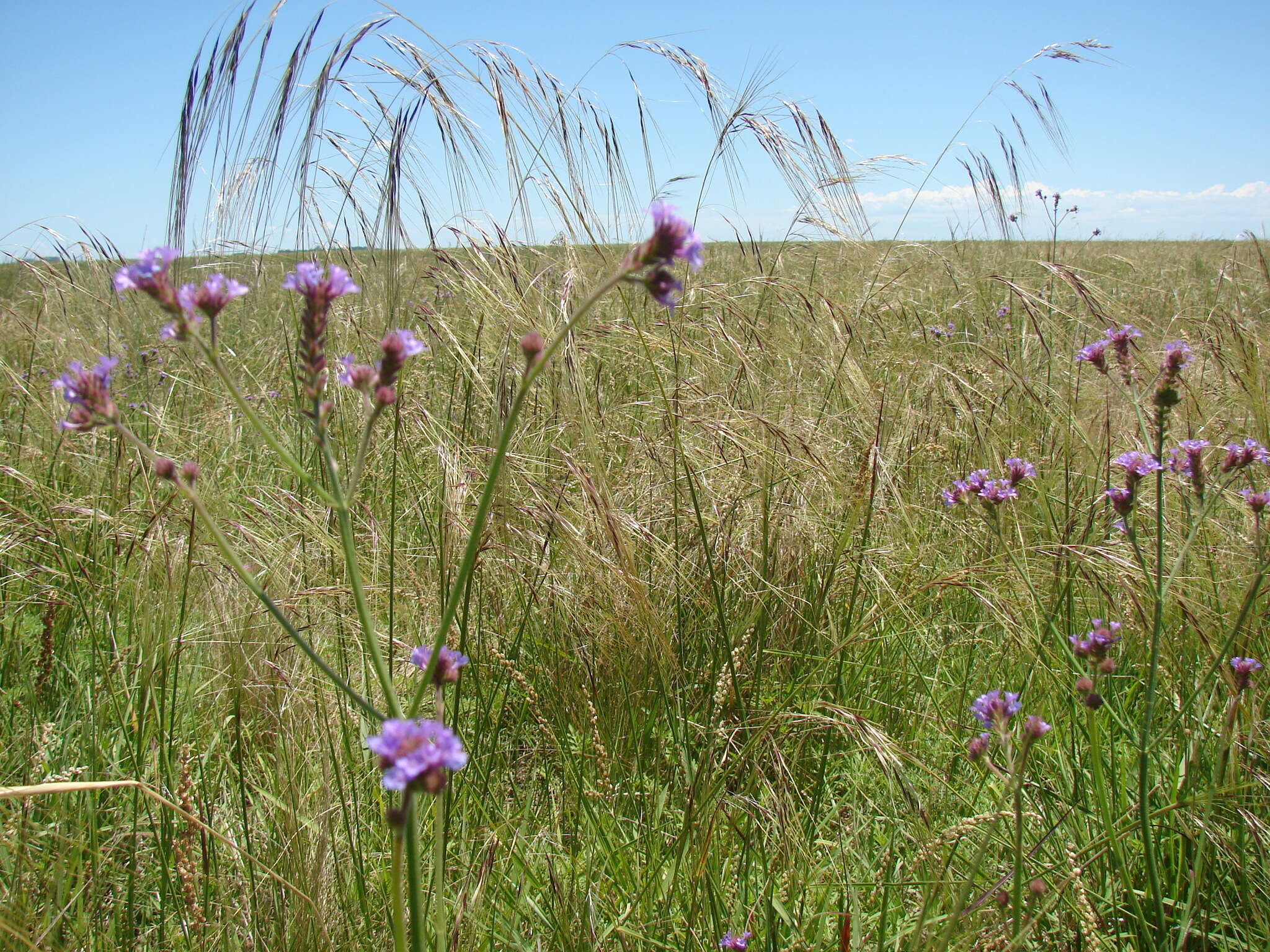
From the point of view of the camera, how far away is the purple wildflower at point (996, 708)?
3.93 feet

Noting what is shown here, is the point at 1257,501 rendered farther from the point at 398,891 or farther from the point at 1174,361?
the point at 398,891

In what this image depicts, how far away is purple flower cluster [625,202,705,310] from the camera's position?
790mm

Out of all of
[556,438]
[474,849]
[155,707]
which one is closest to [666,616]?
[556,438]

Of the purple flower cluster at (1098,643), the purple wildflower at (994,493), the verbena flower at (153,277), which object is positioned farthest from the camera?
the purple wildflower at (994,493)

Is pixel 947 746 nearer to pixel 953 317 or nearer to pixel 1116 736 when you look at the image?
pixel 1116 736

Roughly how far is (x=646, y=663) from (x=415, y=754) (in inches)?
52.8

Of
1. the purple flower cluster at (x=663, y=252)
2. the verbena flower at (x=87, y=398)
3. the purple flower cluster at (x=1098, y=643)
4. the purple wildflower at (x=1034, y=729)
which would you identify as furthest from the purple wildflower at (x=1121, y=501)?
the verbena flower at (x=87, y=398)

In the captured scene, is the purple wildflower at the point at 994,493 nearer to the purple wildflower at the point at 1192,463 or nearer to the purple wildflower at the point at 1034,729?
the purple wildflower at the point at 1192,463

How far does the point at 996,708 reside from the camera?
120cm

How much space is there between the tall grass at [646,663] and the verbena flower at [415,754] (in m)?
0.44

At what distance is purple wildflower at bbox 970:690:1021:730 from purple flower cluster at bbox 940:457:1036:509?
0.65 m

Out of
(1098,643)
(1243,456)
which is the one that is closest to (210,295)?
(1098,643)

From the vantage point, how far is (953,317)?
18.2ft

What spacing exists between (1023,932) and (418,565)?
1.81 m
